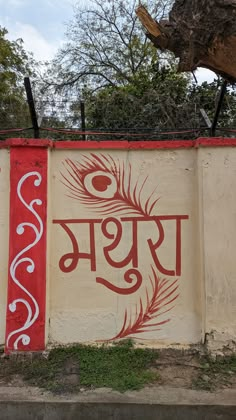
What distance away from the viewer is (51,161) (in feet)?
13.9

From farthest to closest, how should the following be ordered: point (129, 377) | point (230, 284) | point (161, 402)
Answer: point (230, 284)
point (129, 377)
point (161, 402)

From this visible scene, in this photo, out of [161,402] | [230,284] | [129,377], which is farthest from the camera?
[230,284]

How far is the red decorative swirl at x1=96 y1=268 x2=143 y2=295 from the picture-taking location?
4.18 metres

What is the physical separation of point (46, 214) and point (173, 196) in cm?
119

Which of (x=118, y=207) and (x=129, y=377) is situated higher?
(x=118, y=207)

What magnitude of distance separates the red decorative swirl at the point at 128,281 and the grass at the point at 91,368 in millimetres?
461

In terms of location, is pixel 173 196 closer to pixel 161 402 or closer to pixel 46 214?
pixel 46 214

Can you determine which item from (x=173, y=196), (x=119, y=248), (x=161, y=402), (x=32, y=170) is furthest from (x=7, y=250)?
(x=161, y=402)

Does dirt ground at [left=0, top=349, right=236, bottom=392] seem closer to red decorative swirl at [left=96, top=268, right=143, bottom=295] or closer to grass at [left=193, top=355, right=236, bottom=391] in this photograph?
grass at [left=193, top=355, right=236, bottom=391]

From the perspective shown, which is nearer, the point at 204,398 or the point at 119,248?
the point at 204,398

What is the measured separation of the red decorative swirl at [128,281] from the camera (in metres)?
4.18

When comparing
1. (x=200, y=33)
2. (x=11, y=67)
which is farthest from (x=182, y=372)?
(x=11, y=67)

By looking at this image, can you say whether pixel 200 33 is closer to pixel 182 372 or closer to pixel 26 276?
pixel 26 276

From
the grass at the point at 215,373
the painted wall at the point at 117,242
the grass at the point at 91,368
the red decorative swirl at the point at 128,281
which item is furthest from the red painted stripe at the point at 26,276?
the grass at the point at 215,373
